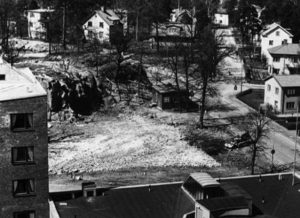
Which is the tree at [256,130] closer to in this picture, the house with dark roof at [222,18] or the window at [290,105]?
the window at [290,105]

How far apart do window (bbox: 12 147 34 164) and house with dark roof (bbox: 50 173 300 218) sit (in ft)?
14.7

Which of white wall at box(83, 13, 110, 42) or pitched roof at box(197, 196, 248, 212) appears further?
white wall at box(83, 13, 110, 42)

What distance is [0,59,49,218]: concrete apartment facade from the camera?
24.0 metres

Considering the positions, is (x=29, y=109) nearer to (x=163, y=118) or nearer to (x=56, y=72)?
(x=163, y=118)

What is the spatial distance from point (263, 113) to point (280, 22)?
33.4 meters

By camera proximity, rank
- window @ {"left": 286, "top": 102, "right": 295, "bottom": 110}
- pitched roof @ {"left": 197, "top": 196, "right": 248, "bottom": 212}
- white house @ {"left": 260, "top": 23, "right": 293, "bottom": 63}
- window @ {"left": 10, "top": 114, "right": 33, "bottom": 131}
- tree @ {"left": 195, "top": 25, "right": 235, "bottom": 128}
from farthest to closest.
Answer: white house @ {"left": 260, "top": 23, "right": 293, "bottom": 63}
window @ {"left": 286, "top": 102, "right": 295, "bottom": 110}
tree @ {"left": 195, "top": 25, "right": 235, "bottom": 128}
pitched roof @ {"left": 197, "top": 196, "right": 248, "bottom": 212}
window @ {"left": 10, "top": 114, "right": 33, "bottom": 131}

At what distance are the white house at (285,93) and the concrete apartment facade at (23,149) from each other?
44076mm

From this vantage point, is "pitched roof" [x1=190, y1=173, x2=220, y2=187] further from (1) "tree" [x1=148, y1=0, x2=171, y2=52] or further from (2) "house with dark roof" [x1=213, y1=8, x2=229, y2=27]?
(2) "house with dark roof" [x1=213, y1=8, x2=229, y2=27]

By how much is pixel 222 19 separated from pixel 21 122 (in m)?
93.0

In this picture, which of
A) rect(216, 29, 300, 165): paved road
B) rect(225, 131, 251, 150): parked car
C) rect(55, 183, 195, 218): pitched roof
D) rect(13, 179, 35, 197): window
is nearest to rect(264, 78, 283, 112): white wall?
rect(216, 29, 300, 165): paved road

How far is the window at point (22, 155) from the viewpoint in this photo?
24.7 m

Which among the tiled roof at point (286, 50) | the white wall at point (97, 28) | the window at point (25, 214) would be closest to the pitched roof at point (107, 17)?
the white wall at point (97, 28)

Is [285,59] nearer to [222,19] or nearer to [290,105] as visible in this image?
[290,105]

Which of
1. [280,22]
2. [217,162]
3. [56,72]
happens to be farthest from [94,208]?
[280,22]
